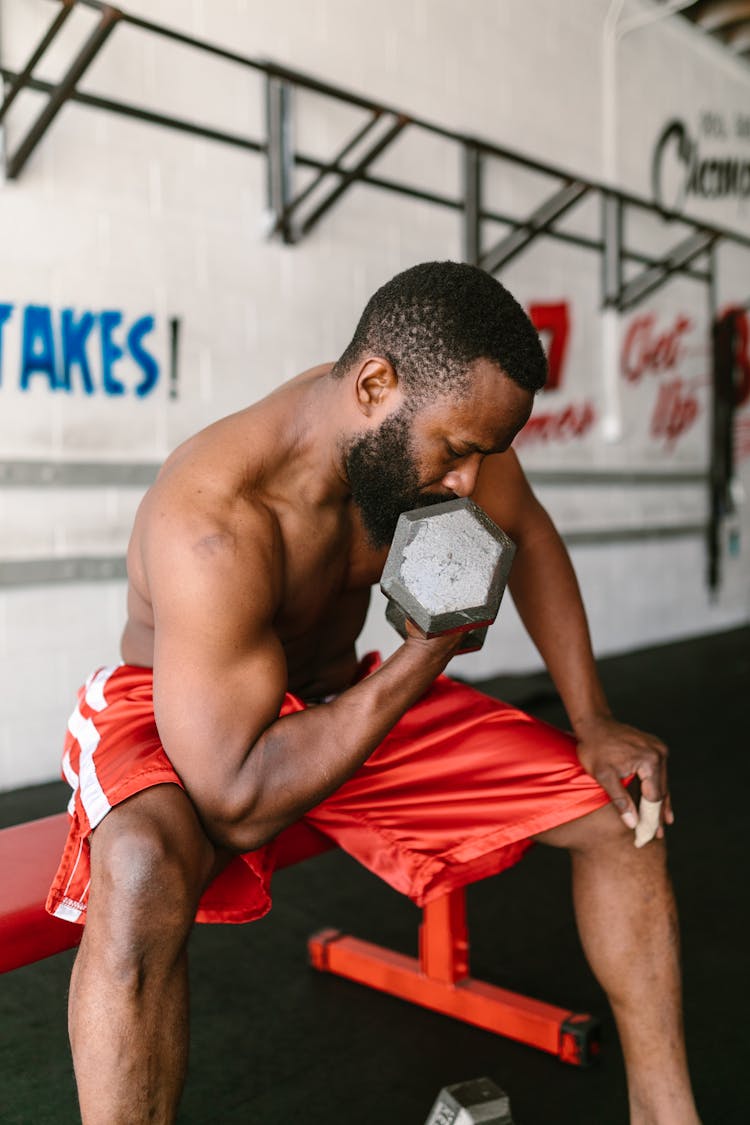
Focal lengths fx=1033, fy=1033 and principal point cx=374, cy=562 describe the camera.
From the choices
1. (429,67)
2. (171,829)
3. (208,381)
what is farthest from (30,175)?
(171,829)

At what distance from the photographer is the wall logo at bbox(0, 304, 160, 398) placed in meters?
2.69

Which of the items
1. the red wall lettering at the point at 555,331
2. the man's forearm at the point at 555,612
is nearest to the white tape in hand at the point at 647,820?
the man's forearm at the point at 555,612

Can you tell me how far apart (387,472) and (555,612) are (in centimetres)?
36

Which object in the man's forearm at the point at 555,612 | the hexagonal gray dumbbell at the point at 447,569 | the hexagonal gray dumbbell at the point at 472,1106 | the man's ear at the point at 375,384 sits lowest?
the hexagonal gray dumbbell at the point at 472,1106

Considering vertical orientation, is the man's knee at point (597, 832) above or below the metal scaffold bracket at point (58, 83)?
below

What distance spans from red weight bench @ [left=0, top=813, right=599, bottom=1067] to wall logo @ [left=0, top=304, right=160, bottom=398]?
160cm

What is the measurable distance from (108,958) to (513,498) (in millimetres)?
816

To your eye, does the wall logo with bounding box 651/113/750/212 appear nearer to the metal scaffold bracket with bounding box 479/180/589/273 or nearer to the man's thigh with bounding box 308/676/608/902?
the metal scaffold bracket with bounding box 479/180/589/273

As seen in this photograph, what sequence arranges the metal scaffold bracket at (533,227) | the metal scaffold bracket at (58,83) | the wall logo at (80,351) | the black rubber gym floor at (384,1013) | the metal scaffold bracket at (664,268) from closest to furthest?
the black rubber gym floor at (384,1013) → the metal scaffold bracket at (58,83) → the wall logo at (80,351) → the metal scaffold bracket at (533,227) → the metal scaffold bracket at (664,268)

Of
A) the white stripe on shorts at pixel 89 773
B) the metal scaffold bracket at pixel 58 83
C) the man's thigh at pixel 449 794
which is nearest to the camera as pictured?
the white stripe on shorts at pixel 89 773

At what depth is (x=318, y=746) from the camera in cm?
112

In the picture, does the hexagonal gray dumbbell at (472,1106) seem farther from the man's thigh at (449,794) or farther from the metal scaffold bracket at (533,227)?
the metal scaffold bracket at (533,227)

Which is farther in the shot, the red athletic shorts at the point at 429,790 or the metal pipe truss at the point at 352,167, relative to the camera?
the metal pipe truss at the point at 352,167

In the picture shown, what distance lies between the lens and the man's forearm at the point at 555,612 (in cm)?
143
